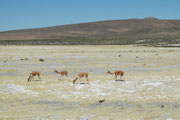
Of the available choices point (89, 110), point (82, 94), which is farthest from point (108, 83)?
point (89, 110)

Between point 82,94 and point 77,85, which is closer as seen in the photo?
point 82,94

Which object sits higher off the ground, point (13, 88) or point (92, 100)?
point (13, 88)

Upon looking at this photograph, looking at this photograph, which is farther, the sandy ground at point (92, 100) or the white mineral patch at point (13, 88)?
the white mineral patch at point (13, 88)

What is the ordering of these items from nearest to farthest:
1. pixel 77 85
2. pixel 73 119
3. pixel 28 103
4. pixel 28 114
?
pixel 73 119 → pixel 28 114 → pixel 28 103 → pixel 77 85

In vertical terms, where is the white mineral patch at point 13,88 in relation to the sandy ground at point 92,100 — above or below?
above

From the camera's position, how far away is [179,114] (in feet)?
27.9

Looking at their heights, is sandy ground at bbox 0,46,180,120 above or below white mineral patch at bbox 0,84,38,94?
below

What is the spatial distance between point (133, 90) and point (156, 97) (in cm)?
166

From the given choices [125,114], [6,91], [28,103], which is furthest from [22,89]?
[125,114]

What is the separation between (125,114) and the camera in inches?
339

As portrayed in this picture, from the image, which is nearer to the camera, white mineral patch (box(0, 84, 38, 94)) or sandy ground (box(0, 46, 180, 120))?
sandy ground (box(0, 46, 180, 120))

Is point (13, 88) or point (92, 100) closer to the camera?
point (92, 100)

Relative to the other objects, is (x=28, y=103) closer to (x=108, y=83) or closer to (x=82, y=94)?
(x=82, y=94)

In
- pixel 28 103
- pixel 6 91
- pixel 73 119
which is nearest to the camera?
pixel 73 119
